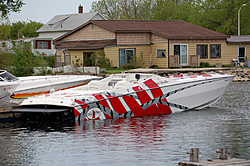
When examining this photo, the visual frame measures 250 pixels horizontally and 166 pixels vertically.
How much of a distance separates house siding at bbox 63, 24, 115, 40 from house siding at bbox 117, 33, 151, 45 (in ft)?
2.43

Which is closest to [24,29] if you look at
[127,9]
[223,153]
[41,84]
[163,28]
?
[127,9]

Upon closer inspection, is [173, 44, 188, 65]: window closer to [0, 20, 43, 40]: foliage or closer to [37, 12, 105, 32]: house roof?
[37, 12, 105, 32]: house roof

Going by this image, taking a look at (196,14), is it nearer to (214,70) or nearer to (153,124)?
(214,70)

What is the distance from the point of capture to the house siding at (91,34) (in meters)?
36.1

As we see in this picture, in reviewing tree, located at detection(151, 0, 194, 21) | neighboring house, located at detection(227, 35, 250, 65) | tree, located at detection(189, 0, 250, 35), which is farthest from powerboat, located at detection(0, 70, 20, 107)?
tree, located at detection(151, 0, 194, 21)

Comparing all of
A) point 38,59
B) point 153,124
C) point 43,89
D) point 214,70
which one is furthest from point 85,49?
point 153,124

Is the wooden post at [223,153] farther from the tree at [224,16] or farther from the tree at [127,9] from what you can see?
the tree at [127,9]

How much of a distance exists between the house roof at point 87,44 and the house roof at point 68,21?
64.0 ft

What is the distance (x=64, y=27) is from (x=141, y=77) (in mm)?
44469

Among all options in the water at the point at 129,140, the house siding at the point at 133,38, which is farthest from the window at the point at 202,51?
the water at the point at 129,140

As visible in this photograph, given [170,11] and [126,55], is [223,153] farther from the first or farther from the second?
[170,11]

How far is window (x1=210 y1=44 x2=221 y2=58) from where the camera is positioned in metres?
37.8

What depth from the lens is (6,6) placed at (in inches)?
1229

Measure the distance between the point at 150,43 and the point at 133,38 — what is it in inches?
72.0
